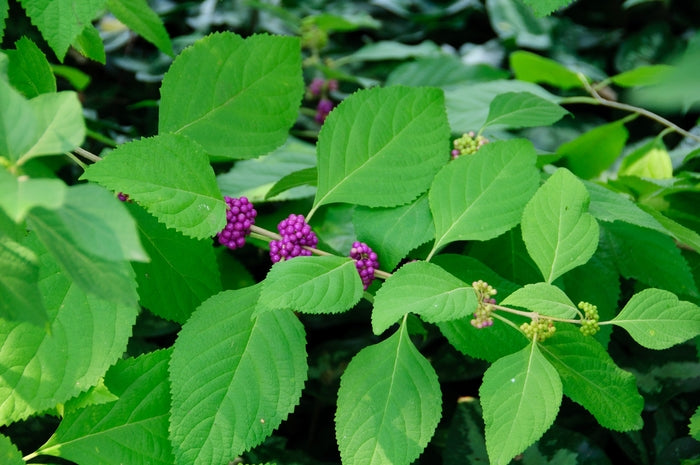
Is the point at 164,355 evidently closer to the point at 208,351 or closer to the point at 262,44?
the point at 208,351

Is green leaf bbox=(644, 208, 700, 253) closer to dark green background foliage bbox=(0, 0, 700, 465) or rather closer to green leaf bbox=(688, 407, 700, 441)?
dark green background foliage bbox=(0, 0, 700, 465)

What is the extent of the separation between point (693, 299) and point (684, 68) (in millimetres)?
791

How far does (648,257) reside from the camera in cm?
94

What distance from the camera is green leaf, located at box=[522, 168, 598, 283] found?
71 cm

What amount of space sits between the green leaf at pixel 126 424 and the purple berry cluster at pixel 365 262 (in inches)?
9.4

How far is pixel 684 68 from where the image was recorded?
0.24m

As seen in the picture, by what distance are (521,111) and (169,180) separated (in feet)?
1.63

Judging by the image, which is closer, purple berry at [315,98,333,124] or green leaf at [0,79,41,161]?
green leaf at [0,79,41,161]

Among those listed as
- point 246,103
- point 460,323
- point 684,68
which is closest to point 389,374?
point 460,323

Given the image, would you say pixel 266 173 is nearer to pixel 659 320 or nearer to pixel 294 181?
pixel 294 181

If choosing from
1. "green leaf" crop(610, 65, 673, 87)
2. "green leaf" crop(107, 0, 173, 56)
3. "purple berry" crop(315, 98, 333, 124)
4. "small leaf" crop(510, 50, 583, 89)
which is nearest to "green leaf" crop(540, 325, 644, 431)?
"green leaf" crop(107, 0, 173, 56)

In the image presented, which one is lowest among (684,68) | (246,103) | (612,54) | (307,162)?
(612,54)

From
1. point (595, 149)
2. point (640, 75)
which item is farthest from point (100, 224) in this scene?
point (640, 75)

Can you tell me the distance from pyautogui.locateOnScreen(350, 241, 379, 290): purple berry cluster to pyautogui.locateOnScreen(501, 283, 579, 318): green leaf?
170 millimetres
